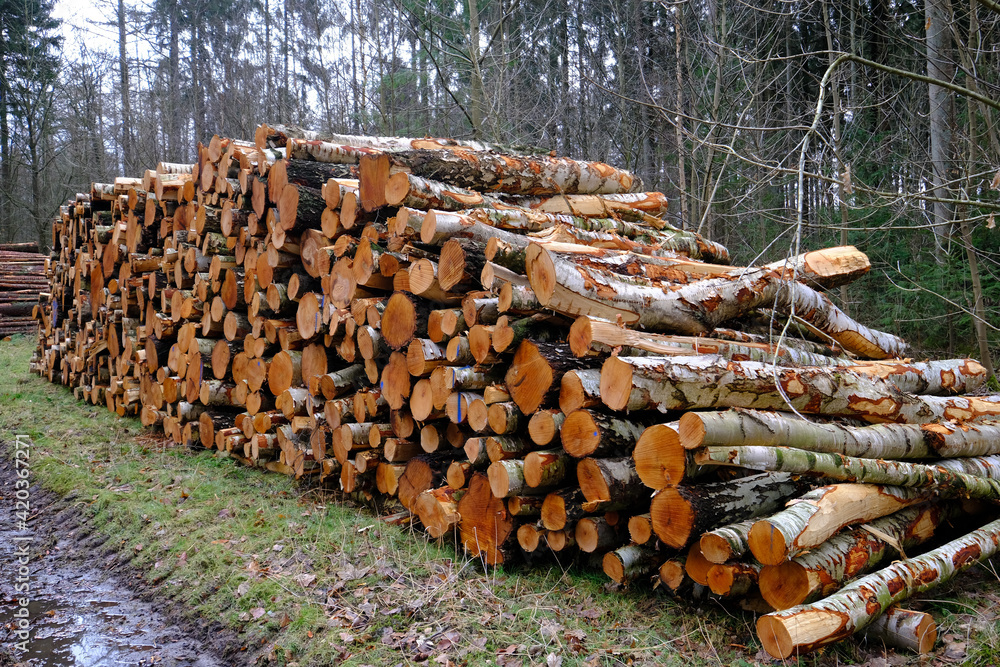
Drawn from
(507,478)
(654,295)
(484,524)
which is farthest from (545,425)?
(654,295)

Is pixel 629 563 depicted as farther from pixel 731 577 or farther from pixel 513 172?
pixel 513 172

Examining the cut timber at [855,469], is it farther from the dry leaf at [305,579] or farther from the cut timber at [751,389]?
the dry leaf at [305,579]

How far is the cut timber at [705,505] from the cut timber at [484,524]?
974mm

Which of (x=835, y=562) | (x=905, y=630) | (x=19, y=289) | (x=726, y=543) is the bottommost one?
(x=905, y=630)

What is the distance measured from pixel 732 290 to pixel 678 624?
7.21 feet

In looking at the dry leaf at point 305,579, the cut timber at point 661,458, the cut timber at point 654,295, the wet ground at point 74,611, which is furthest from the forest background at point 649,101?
the wet ground at point 74,611

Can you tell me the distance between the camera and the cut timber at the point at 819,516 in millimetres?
2867

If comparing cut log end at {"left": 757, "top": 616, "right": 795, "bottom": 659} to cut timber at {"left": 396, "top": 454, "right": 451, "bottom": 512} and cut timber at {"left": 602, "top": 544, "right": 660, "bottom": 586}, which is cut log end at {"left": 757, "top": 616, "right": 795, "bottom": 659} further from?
cut timber at {"left": 396, "top": 454, "right": 451, "bottom": 512}

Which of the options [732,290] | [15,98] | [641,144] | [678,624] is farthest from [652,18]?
[15,98]

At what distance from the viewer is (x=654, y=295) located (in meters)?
4.24

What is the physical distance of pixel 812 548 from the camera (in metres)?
3.04

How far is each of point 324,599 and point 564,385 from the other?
5.83 ft

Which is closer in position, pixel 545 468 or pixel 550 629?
pixel 550 629

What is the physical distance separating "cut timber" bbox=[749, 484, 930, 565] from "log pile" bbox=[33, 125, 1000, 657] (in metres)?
0.01
